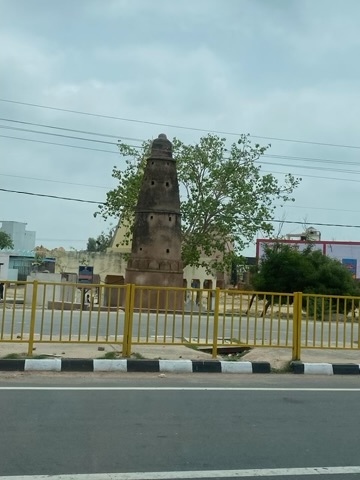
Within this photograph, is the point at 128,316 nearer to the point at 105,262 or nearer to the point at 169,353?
the point at 169,353

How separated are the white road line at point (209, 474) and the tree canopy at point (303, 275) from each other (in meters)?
26.7

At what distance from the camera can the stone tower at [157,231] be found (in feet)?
85.7

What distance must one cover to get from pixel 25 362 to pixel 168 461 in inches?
185

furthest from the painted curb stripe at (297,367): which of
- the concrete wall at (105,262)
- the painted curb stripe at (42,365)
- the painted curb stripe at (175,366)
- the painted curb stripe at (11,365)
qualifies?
the concrete wall at (105,262)

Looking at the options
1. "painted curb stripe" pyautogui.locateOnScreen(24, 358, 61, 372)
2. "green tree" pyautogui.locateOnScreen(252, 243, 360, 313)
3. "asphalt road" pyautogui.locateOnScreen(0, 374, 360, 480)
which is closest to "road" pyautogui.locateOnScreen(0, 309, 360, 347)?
"painted curb stripe" pyautogui.locateOnScreen(24, 358, 61, 372)

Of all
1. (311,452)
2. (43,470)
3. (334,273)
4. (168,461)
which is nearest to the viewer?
(43,470)

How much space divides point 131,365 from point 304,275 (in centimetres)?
2344

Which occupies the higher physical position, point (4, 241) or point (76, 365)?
point (4, 241)

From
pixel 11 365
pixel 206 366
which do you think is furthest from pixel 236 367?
pixel 11 365

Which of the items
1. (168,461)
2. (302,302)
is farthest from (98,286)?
(168,461)

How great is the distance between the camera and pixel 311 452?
4.99 metres

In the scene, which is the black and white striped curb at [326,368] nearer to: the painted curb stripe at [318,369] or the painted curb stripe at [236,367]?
the painted curb stripe at [318,369]

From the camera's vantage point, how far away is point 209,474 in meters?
4.37

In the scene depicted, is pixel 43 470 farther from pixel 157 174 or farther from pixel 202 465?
pixel 157 174
